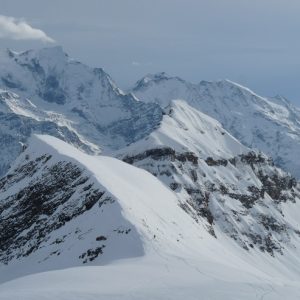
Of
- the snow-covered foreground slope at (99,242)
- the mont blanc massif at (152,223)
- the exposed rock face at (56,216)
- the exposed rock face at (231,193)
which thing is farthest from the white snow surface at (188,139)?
the exposed rock face at (56,216)

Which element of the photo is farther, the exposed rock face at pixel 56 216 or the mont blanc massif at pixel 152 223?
the exposed rock face at pixel 56 216

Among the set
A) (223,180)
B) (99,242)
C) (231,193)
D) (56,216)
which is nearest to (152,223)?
(99,242)

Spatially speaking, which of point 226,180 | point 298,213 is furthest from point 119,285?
point 298,213

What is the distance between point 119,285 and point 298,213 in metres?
144

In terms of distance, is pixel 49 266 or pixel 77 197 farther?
pixel 77 197

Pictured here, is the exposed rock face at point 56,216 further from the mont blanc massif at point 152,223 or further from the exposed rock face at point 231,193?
the exposed rock face at point 231,193

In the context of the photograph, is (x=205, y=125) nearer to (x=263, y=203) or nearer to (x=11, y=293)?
(x=263, y=203)

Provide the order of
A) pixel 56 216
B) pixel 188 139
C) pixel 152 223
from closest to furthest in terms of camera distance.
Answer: pixel 152 223
pixel 56 216
pixel 188 139

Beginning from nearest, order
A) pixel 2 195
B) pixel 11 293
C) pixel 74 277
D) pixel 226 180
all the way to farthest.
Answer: pixel 11 293
pixel 74 277
pixel 2 195
pixel 226 180

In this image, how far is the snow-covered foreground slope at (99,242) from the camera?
1513 inches

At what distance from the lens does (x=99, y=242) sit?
202 ft

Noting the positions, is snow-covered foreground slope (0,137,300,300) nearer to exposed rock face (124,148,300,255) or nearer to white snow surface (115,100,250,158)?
exposed rock face (124,148,300,255)

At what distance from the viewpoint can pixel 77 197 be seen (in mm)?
77250

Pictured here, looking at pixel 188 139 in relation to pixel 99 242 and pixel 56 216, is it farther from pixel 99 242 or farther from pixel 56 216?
pixel 99 242
